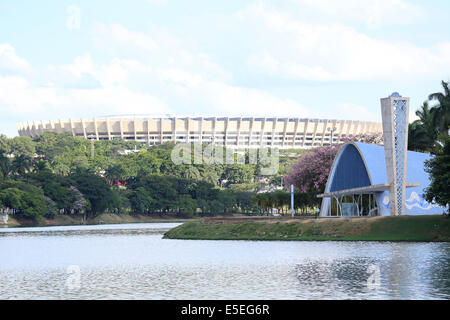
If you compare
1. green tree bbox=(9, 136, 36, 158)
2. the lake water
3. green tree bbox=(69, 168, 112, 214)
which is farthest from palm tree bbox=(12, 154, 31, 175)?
the lake water

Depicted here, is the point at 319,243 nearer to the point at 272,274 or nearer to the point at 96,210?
the point at 272,274

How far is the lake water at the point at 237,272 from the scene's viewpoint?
92.2 ft

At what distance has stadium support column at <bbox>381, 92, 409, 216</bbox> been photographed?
6128 cm

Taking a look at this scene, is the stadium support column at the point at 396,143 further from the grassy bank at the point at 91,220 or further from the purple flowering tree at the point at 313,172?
the grassy bank at the point at 91,220

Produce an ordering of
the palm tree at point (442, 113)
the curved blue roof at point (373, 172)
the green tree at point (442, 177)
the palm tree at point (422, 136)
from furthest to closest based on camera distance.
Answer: the palm tree at point (422, 136) < the palm tree at point (442, 113) < the curved blue roof at point (373, 172) < the green tree at point (442, 177)

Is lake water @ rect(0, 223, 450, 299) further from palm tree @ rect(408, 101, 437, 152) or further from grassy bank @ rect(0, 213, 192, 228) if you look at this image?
grassy bank @ rect(0, 213, 192, 228)

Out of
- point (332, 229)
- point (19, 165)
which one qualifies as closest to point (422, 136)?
point (332, 229)

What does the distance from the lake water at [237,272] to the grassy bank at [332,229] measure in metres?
3.28

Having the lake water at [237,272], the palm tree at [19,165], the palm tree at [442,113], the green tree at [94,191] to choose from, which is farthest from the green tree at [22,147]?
the lake water at [237,272]

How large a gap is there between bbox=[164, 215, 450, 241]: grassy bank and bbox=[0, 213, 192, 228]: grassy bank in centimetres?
6114

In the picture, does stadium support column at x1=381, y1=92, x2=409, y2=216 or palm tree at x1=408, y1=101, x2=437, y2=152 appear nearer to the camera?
stadium support column at x1=381, y1=92, x2=409, y2=216

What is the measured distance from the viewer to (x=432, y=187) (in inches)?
2154
